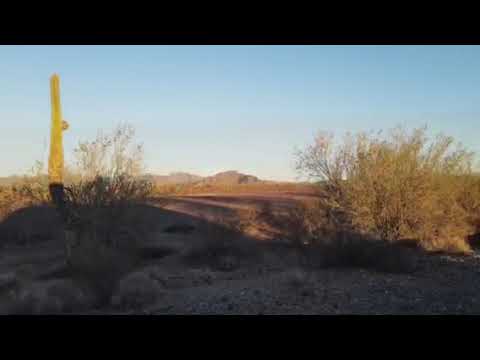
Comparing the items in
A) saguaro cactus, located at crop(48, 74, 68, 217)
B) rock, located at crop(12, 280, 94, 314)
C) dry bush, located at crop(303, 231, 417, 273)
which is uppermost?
saguaro cactus, located at crop(48, 74, 68, 217)

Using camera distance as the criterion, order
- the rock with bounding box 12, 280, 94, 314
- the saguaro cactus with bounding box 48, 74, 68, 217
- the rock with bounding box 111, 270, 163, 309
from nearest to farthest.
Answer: the rock with bounding box 12, 280, 94, 314
the rock with bounding box 111, 270, 163, 309
the saguaro cactus with bounding box 48, 74, 68, 217

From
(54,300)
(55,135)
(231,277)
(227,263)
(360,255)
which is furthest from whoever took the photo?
(227,263)

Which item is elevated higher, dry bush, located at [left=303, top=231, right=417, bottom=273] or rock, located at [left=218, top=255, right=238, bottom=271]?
dry bush, located at [left=303, top=231, right=417, bottom=273]

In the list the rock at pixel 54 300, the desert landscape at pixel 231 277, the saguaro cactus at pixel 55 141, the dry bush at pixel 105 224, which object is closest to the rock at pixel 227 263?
the desert landscape at pixel 231 277

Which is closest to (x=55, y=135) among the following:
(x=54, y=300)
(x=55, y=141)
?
(x=55, y=141)

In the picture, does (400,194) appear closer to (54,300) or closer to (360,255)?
(360,255)

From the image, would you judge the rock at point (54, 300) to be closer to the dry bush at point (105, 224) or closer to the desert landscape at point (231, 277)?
the desert landscape at point (231, 277)

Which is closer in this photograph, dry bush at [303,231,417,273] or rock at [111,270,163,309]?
rock at [111,270,163,309]

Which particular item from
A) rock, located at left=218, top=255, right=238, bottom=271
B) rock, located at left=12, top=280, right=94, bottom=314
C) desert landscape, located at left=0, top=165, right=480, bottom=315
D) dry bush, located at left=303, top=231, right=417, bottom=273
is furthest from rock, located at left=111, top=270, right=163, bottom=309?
dry bush, located at left=303, top=231, right=417, bottom=273

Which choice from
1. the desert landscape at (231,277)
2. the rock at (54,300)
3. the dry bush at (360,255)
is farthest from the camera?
the dry bush at (360,255)

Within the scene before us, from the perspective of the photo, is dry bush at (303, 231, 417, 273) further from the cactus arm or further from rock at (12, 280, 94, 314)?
the cactus arm
